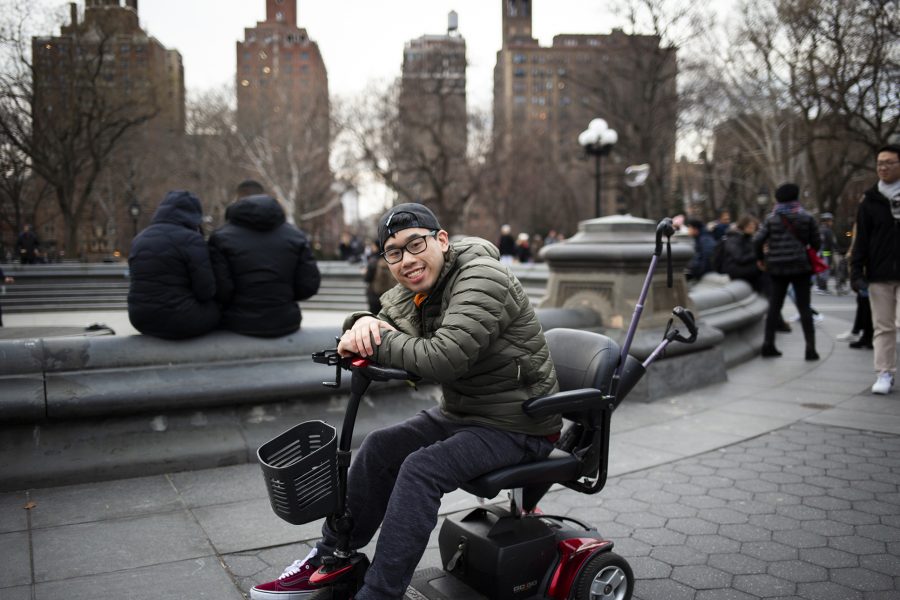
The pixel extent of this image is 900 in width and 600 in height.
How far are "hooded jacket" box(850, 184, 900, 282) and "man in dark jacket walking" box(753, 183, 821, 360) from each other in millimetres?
1598

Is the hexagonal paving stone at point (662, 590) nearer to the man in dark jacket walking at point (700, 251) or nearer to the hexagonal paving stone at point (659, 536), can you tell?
the hexagonal paving stone at point (659, 536)

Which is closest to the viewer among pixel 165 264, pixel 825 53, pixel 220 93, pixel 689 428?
pixel 165 264

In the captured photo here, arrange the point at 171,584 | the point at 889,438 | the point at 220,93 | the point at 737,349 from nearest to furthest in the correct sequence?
the point at 171,584 → the point at 889,438 → the point at 737,349 → the point at 220,93

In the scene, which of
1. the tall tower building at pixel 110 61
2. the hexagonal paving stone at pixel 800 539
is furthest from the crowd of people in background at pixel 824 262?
the tall tower building at pixel 110 61

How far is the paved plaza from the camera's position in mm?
3016

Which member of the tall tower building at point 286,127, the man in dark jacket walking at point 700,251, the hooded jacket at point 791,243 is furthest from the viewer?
the tall tower building at point 286,127

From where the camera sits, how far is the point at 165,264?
4.68 meters

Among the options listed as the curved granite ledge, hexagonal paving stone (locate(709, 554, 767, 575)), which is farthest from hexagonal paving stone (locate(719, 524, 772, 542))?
the curved granite ledge

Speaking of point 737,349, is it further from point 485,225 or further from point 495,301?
point 485,225

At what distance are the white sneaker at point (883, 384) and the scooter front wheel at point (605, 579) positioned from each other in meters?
4.71

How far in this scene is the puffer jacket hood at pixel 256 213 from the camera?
513 centimetres

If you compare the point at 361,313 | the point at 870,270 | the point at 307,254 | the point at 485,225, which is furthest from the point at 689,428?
the point at 485,225

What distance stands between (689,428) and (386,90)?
33494 millimetres

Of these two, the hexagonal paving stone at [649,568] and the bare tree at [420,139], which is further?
the bare tree at [420,139]
